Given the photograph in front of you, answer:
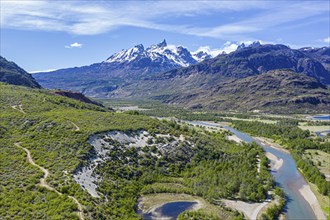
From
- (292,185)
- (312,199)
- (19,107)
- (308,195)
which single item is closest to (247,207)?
(312,199)

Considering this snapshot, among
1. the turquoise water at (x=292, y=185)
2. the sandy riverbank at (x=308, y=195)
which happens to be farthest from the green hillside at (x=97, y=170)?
the sandy riverbank at (x=308, y=195)

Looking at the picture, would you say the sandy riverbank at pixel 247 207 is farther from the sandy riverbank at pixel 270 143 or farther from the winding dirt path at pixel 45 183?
the sandy riverbank at pixel 270 143

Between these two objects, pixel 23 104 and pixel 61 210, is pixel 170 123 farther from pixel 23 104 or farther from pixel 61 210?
pixel 61 210

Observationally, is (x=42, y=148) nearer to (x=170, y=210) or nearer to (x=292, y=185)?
(x=170, y=210)

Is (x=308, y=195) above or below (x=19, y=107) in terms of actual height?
below

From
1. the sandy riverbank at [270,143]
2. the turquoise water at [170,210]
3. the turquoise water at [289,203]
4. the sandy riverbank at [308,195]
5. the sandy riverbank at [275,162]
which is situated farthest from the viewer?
the sandy riverbank at [270,143]

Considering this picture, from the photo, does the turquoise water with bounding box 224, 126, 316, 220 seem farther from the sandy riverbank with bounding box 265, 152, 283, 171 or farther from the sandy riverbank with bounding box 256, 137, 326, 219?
the sandy riverbank with bounding box 265, 152, 283, 171
